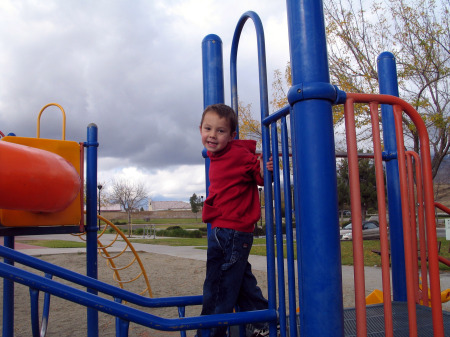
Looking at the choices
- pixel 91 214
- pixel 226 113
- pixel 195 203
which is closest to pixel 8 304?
pixel 91 214

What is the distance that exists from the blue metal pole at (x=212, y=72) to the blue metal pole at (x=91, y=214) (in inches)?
54.8

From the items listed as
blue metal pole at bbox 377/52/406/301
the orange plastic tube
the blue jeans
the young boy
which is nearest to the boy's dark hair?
the young boy

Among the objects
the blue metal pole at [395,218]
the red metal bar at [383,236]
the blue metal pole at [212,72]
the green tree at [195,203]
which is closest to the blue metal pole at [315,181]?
the red metal bar at [383,236]

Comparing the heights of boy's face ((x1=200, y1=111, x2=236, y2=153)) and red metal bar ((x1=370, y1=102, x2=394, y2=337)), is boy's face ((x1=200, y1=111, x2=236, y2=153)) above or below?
above

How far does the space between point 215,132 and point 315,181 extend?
766 mm

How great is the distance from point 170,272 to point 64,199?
211 inches

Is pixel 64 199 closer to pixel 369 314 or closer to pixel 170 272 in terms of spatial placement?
pixel 369 314

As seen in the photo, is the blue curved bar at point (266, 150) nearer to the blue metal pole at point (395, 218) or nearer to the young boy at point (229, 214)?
the young boy at point (229, 214)

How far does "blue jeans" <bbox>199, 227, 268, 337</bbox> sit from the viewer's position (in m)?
1.63

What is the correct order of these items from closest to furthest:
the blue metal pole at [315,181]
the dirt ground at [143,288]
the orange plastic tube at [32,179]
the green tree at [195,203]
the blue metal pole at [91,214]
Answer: the blue metal pole at [315,181]
the orange plastic tube at [32,179]
the blue metal pole at [91,214]
the dirt ground at [143,288]
the green tree at [195,203]

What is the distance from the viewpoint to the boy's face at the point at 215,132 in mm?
1818

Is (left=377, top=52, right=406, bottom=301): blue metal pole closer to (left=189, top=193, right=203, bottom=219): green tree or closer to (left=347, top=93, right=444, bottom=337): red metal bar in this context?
(left=347, top=93, right=444, bottom=337): red metal bar

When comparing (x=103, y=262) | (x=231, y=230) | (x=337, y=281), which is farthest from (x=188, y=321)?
(x=103, y=262)

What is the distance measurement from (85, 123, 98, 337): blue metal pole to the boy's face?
5.36 feet
